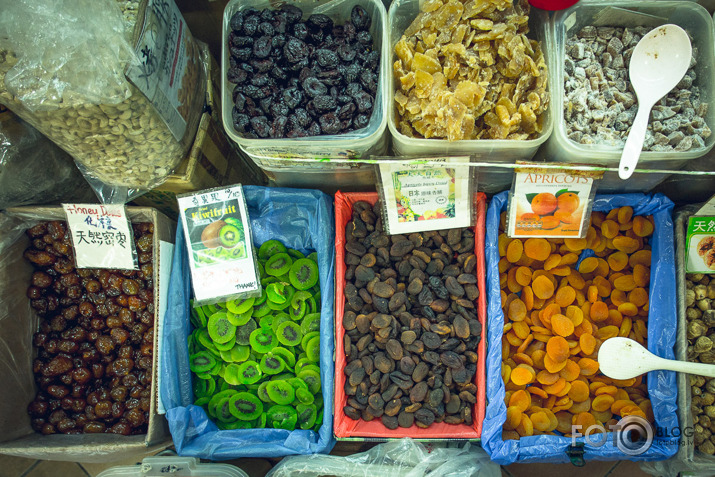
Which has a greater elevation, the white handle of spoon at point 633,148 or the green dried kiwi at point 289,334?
the white handle of spoon at point 633,148

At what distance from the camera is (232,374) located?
1.87 m

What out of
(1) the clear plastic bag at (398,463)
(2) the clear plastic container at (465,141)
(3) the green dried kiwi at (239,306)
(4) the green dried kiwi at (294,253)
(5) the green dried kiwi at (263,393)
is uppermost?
(2) the clear plastic container at (465,141)

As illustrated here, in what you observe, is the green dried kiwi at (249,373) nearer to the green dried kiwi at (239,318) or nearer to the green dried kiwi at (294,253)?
the green dried kiwi at (239,318)

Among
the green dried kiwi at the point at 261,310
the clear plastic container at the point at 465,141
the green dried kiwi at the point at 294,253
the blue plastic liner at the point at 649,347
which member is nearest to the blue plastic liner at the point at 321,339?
the green dried kiwi at the point at 294,253

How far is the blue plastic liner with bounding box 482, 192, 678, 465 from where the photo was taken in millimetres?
1625

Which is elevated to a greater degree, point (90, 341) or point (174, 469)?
point (90, 341)

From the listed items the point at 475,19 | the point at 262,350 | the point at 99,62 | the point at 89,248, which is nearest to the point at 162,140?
the point at 99,62

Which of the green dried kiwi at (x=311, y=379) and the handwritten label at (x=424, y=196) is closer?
the handwritten label at (x=424, y=196)

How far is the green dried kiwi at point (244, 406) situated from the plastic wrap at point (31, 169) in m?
1.16

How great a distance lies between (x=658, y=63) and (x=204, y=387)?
206 centimetres

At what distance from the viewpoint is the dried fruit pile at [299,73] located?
1.59 metres

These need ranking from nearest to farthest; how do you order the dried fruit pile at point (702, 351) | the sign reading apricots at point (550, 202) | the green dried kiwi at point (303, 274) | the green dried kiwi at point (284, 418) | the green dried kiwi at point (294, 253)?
the sign reading apricots at point (550, 202) → the dried fruit pile at point (702, 351) → the green dried kiwi at point (284, 418) → the green dried kiwi at point (303, 274) → the green dried kiwi at point (294, 253)

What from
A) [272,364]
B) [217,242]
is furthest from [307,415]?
[217,242]

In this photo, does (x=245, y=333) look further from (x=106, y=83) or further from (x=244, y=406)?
(x=106, y=83)
